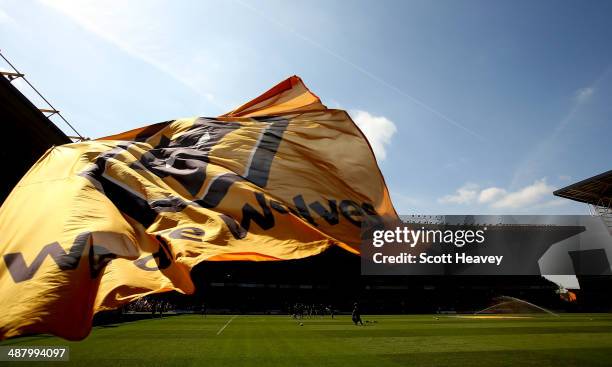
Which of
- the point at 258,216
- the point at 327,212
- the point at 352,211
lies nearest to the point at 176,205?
the point at 258,216

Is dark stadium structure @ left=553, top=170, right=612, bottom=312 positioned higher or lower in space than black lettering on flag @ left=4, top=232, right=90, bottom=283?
higher

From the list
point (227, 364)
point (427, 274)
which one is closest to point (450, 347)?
point (227, 364)

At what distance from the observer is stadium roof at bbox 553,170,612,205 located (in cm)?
4103

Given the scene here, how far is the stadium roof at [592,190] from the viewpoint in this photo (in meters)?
41.0

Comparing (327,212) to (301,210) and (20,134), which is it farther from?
(20,134)

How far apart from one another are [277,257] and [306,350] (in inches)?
293

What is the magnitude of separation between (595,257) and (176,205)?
59.6 metres

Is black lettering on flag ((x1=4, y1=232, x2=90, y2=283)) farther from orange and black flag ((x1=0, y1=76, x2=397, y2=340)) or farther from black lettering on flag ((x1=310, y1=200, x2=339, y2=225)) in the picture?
black lettering on flag ((x1=310, y1=200, x2=339, y2=225))

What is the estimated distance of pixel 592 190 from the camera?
43.5 meters

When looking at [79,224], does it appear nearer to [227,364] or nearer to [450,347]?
[227,364]

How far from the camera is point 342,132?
873 centimetres

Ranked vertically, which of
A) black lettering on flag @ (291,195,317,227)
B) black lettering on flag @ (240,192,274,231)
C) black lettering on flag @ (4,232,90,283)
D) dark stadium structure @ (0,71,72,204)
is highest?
dark stadium structure @ (0,71,72,204)

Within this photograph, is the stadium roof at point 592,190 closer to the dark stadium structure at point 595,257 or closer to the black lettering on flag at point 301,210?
the dark stadium structure at point 595,257

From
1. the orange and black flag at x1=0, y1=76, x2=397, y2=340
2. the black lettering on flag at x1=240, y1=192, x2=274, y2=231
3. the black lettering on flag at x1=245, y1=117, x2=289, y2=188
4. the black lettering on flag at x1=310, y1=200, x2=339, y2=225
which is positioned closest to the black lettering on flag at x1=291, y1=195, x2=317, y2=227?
the orange and black flag at x1=0, y1=76, x2=397, y2=340
